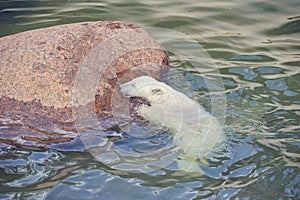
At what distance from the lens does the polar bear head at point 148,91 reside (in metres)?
5.56

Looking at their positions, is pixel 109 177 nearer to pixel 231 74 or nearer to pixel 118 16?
pixel 231 74

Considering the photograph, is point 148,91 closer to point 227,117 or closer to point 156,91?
point 156,91

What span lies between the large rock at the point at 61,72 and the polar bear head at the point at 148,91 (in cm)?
14

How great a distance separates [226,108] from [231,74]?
3.30ft

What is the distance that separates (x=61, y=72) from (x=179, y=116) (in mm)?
1334

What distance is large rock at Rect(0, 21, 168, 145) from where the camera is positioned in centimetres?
530

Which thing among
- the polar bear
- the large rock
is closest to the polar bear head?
the polar bear

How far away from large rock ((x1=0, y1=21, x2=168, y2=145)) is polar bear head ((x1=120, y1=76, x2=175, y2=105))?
0.46 feet

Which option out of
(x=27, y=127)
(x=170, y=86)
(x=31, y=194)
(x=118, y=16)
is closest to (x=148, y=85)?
(x=170, y=86)

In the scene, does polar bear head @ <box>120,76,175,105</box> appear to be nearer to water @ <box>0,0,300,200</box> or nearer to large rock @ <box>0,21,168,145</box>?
large rock @ <box>0,21,168,145</box>

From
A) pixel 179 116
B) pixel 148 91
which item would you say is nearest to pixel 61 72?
pixel 148 91

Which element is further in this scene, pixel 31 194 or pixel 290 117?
pixel 290 117

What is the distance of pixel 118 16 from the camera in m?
8.41

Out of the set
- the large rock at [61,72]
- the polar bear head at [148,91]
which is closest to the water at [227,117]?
the large rock at [61,72]
